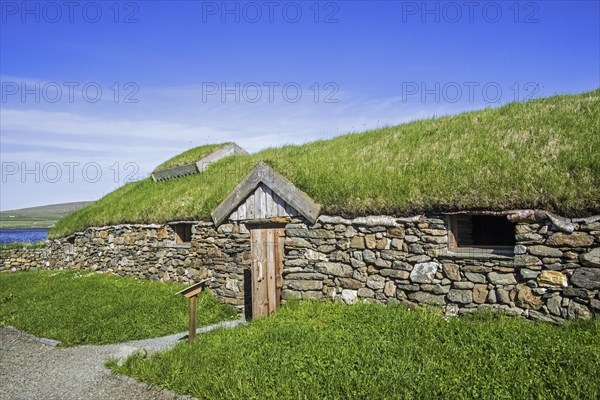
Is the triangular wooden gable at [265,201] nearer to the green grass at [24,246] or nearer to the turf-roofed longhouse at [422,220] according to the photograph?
the turf-roofed longhouse at [422,220]

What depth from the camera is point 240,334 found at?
27.2ft

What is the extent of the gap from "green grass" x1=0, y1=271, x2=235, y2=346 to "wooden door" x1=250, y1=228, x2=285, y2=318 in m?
1.28

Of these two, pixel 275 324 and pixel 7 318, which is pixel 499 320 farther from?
pixel 7 318

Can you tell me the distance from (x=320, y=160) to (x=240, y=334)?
5.06 m

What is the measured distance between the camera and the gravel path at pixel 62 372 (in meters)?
6.68

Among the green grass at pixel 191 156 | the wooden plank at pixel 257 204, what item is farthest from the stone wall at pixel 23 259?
the wooden plank at pixel 257 204

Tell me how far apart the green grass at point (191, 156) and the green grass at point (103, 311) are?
5.90 metres

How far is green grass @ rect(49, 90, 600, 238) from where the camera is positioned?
7.89 m

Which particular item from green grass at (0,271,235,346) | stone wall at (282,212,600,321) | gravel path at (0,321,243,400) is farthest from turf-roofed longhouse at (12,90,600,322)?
gravel path at (0,321,243,400)

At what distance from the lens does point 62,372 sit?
7.73m

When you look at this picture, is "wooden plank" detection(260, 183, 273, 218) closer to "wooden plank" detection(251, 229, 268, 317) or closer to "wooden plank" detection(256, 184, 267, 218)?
"wooden plank" detection(256, 184, 267, 218)

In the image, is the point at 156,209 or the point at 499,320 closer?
the point at 499,320

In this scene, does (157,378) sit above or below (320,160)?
below

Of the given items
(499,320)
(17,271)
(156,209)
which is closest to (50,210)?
(17,271)
